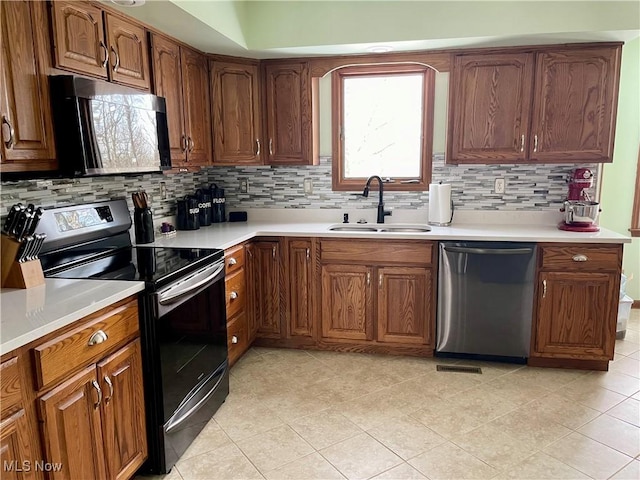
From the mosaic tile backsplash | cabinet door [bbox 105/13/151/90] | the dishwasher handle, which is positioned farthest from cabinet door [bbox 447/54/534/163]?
cabinet door [bbox 105/13/151/90]

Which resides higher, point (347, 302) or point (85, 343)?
point (85, 343)

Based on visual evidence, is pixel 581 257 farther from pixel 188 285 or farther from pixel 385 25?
pixel 188 285

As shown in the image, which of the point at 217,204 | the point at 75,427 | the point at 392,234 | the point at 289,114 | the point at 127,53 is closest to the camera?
the point at 75,427

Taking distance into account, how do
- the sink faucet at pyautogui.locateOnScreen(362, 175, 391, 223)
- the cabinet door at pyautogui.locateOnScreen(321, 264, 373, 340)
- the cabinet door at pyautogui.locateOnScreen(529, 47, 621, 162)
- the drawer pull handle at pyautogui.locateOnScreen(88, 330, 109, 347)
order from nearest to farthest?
the drawer pull handle at pyautogui.locateOnScreen(88, 330, 109, 347), the cabinet door at pyautogui.locateOnScreen(529, 47, 621, 162), the cabinet door at pyautogui.locateOnScreen(321, 264, 373, 340), the sink faucet at pyautogui.locateOnScreen(362, 175, 391, 223)

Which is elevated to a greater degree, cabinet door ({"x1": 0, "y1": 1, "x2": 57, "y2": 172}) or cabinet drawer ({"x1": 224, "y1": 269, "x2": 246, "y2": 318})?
cabinet door ({"x1": 0, "y1": 1, "x2": 57, "y2": 172})

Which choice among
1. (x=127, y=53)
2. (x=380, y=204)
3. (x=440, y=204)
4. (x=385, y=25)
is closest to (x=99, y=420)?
(x=127, y=53)

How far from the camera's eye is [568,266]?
2.80 metres

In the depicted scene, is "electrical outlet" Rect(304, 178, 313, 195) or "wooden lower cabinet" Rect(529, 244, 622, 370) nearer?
"wooden lower cabinet" Rect(529, 244, 622, 370)

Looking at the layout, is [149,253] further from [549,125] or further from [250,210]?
[549,125]

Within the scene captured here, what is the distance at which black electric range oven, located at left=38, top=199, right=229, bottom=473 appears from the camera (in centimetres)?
191

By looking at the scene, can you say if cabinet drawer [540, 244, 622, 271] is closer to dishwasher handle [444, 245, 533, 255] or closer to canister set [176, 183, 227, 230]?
dishwasher handle [444, 245, 533, 255]

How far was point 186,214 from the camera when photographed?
3.21m

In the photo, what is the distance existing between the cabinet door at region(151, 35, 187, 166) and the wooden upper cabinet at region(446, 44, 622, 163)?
1.77 meters

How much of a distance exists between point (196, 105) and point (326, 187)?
1.13 meters
